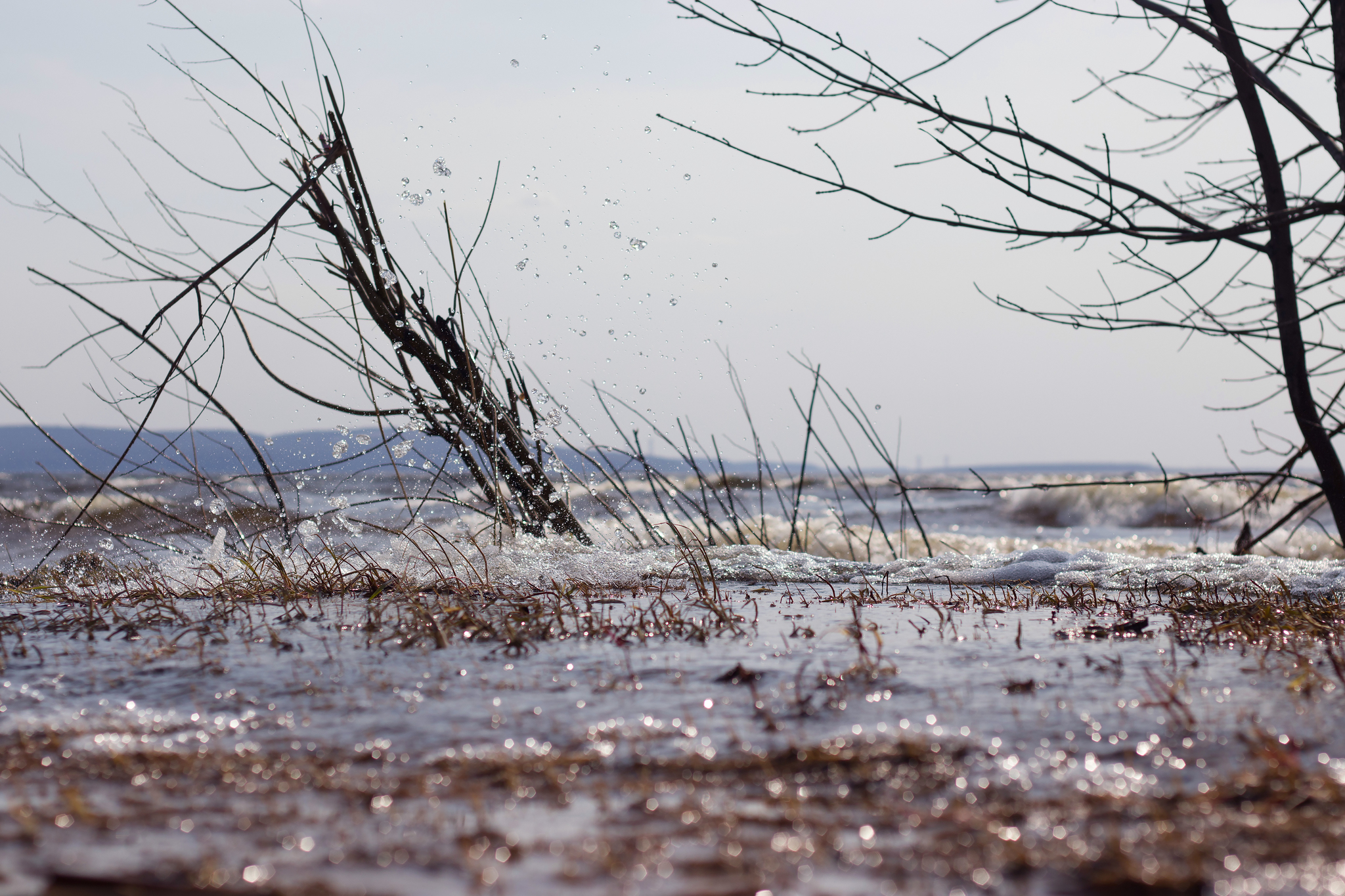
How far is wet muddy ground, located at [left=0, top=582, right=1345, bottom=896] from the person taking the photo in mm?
1048

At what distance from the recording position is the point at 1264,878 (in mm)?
1013

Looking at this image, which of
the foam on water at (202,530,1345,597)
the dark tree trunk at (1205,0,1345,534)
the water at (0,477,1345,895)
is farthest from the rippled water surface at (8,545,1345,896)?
the dark tree trunk at (1205,0,1345,534)

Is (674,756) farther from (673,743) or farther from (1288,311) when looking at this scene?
(1288,311)

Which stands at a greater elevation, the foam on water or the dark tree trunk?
the dark tree trunk

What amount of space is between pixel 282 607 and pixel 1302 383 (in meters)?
3.78

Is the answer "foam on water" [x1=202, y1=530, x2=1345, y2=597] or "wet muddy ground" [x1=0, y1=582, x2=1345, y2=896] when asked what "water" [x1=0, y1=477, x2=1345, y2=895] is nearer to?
"wet muddy ground" [x1=0, y1=582, x2=1345, y2=896]

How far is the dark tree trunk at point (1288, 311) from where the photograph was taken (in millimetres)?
3467

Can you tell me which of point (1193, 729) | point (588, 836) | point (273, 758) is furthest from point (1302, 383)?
point (273, 758)

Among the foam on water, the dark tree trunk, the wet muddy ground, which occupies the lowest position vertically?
the wet muddy ground

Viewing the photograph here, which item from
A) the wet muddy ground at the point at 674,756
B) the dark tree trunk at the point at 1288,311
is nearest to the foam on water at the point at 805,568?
the dark tree trunk at the point at 1288,311

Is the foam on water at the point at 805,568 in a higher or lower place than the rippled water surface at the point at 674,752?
higher

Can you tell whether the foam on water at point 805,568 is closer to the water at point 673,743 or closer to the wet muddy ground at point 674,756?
the water at point 673,743

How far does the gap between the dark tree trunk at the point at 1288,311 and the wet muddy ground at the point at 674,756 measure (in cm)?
137

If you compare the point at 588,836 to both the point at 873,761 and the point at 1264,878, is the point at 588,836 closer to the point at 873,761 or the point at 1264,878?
the point at 873,761
